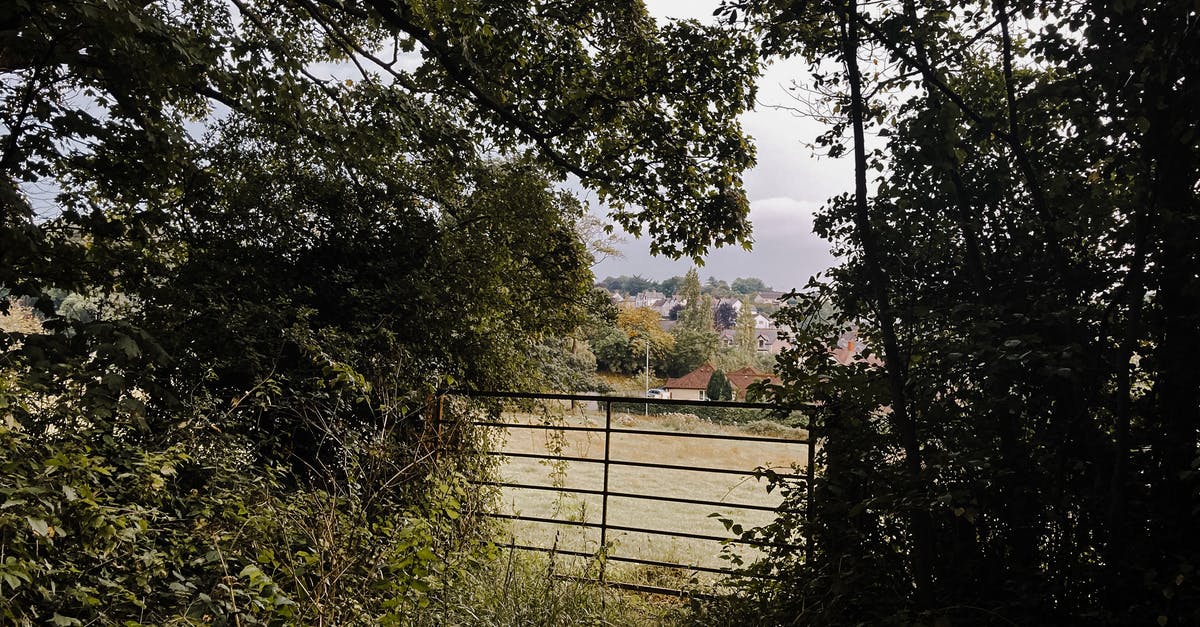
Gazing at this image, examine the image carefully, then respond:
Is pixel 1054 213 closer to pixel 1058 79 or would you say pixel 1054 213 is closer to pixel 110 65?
pixel 1058 79

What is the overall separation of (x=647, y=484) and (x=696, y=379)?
15530mm

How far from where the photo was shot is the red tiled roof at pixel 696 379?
102ft

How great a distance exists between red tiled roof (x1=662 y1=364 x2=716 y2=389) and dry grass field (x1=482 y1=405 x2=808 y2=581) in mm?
5381

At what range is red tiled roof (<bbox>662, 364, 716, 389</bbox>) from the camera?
102ft

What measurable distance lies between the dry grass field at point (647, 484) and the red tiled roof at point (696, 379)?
5381mm

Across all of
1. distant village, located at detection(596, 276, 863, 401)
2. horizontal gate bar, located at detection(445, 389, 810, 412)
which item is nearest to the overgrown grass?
horizontal gate bar, located at detection(445, 389, 810, 412)

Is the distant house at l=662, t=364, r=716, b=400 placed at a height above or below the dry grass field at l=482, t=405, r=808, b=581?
above

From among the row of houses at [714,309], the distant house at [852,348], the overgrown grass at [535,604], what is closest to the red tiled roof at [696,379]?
the row of houses at [714,309]

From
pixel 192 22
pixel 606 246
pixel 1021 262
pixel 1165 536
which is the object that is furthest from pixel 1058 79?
pixel 606 246

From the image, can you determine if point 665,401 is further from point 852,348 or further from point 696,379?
point 696,379

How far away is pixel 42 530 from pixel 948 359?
3.29m

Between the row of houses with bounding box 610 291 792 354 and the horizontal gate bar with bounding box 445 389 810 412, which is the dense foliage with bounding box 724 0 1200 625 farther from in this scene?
the row of houses with bounding box 610 291 792 354

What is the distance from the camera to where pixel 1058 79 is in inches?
113

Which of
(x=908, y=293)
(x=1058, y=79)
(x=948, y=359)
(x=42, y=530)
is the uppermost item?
(x=1058, y=79)
